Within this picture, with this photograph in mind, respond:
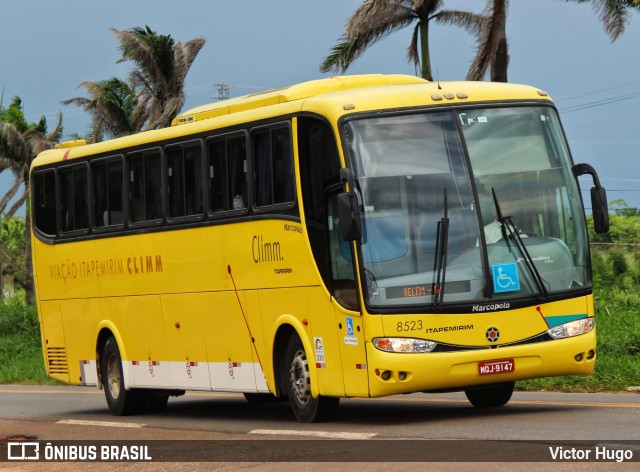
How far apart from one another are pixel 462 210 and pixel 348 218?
47.8 inches

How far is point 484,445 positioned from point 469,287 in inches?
109

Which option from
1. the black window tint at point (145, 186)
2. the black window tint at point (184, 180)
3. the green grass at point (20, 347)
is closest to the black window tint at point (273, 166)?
the black window tint at point (184, 180)

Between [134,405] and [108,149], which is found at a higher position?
[108,149]

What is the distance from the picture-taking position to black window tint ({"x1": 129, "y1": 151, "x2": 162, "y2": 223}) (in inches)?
740

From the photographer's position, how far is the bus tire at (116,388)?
2022cm

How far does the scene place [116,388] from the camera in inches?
809

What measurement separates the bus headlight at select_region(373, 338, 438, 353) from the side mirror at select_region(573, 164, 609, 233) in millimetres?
2203

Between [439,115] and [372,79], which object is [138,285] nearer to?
[372,79]

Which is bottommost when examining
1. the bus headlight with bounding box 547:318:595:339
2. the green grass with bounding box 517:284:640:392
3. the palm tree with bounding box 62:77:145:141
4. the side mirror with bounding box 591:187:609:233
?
the green grass with bounding box 517:284:640:392

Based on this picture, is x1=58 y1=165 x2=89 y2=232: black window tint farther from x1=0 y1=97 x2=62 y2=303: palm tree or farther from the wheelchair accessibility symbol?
x1=0 y1=97 x2=62 y2=303: palm tree

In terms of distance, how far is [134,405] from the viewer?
798 inches

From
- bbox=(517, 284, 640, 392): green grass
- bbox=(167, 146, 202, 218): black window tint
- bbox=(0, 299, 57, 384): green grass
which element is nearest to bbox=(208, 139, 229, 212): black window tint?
bbox=(167, 146, 202, 218): black window tint

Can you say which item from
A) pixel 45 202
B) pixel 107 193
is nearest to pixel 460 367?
pixel 107 193

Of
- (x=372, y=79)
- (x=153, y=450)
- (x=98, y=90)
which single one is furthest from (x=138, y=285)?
(x=98, y=90)
